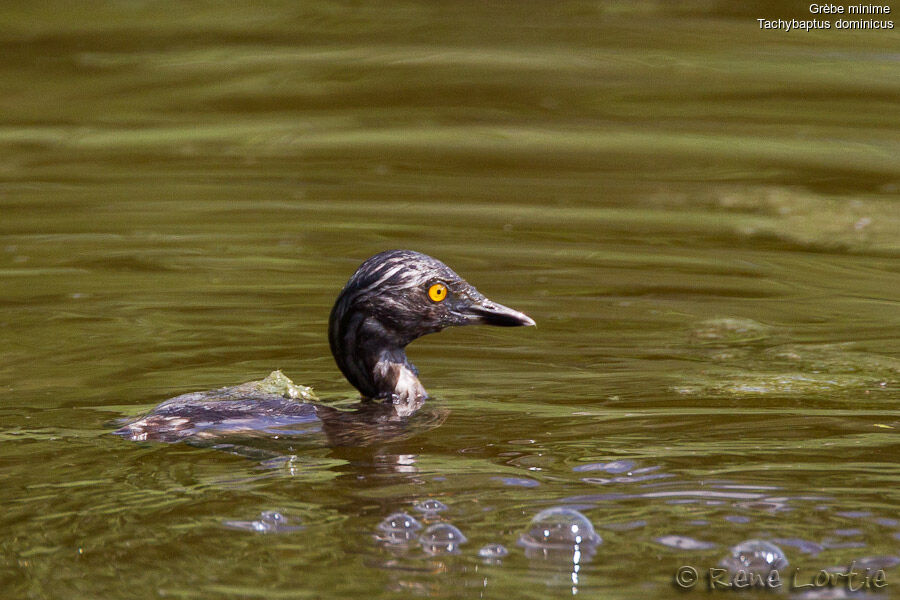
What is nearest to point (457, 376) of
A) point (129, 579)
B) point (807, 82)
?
point (129, 579)

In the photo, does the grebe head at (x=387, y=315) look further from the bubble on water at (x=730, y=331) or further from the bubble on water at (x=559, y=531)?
the bubble on water at (x=559, y=531)

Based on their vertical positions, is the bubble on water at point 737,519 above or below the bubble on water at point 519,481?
below

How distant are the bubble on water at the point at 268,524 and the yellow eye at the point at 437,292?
2010 mm

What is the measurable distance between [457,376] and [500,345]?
57cm

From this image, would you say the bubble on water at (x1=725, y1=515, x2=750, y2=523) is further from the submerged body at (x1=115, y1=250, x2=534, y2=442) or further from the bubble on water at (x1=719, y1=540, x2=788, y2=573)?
the submerged body at (x1=115, y1=250, x2=534, y2=442)

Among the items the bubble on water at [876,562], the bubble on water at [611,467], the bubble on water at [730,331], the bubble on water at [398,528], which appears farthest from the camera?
the bubble on water at [730,331]

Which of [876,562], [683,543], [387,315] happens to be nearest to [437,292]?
[387,315]

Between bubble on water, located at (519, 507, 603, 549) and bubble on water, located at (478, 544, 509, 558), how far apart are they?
0.22ft

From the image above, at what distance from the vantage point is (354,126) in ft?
34.4

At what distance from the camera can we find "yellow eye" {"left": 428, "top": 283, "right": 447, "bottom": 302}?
19.6ft

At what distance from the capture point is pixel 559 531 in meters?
3.93

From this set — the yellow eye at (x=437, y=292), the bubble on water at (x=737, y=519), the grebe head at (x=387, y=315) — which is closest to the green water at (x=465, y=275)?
the bubble on water at (x=737, y=519)

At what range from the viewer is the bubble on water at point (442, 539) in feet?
12.7

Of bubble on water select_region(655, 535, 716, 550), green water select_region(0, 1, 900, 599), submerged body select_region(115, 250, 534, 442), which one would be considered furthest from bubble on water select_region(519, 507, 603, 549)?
submerged body select_region(115, 250, 534, 442)
